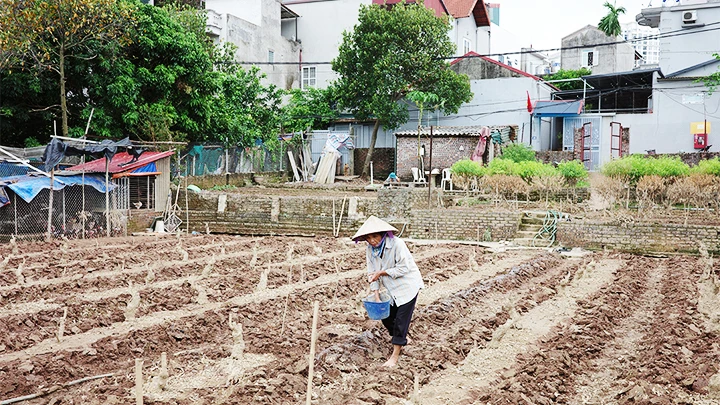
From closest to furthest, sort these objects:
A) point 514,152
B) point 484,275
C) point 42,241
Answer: point 484,275, point 42,241, point 514,152

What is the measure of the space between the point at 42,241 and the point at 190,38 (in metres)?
8.47

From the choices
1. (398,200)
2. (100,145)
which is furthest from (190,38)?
(398,200)

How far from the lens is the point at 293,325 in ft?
25.1

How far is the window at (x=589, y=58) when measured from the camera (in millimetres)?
39312

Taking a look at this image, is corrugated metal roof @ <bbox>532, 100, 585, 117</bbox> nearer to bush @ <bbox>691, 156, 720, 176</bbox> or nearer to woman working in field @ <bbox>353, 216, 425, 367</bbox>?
bush @ <bbox>691, 156, 720, 176</bbox>

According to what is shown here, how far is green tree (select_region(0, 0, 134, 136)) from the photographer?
15.4 m

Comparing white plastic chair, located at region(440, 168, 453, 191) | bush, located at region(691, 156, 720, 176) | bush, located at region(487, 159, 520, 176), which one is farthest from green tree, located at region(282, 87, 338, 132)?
bush, located at region(691, 156, 720, 176)

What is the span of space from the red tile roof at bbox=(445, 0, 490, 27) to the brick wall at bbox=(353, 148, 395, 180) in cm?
931

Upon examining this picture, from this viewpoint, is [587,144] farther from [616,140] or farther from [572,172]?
[572,172]

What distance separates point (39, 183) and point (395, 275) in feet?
37.8

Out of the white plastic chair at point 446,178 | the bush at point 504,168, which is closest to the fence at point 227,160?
the white plastic chair at point 446,178

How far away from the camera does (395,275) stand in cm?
621

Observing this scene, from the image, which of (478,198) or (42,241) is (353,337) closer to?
(42,241)

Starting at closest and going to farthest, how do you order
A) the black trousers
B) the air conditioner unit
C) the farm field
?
the farm field
the black trousers
the air conditioner unit
